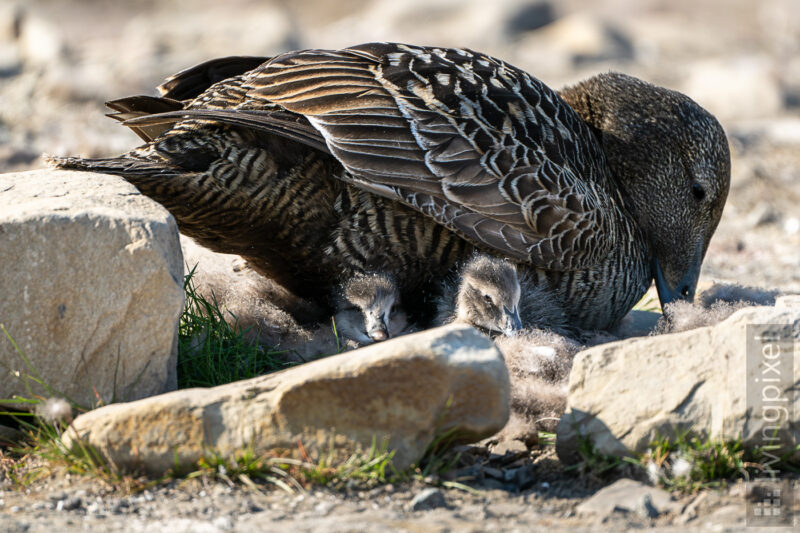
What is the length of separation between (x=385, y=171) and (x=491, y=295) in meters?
0.78

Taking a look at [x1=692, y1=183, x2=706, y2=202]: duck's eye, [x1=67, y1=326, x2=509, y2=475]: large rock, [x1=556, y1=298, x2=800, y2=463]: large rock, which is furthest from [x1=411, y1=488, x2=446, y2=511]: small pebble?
[x1=692, y1=183, x2=706, y2=202]: duck's eye

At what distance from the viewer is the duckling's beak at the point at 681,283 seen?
19.4 ft

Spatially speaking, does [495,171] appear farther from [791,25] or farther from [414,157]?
[791,25]

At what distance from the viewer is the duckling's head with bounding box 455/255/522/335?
15.3 ft

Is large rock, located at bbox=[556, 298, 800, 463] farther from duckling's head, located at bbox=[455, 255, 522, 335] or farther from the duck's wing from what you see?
the duck's wing

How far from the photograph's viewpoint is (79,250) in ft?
12.5

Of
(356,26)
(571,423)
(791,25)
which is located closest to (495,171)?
(571,423)

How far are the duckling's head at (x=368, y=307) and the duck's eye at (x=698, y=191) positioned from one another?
2.03 metres

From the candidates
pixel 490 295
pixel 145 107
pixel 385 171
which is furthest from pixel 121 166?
pixel 490 295

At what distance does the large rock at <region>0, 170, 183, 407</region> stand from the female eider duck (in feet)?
2.47

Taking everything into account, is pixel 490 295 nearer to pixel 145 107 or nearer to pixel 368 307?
pixel 368 307

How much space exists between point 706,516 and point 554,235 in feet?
6.22

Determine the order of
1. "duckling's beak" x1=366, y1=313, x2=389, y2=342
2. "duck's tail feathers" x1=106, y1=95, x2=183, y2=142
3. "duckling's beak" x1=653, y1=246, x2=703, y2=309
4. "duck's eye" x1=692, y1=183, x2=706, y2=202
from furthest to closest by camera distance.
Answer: "duckling's beak" x1=653, y1=246, x2=703, y2=309 → "duck's eye" x1=692, y1=183, x2=706, y2=202 → "duck's tail feathers" x1=106, y1=95, x2=183, y2=142 → "duckling's beak" x1=366, y1=313, x2=389, y2=342

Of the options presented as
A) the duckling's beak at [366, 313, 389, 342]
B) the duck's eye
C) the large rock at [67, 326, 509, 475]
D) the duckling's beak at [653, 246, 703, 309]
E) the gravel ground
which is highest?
the duck's eye
